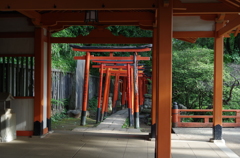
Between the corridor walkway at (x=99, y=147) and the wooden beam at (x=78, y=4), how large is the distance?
2990 mm

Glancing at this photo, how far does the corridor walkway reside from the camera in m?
6.88

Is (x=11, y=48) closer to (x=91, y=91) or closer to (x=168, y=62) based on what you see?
(x=168, y=62)

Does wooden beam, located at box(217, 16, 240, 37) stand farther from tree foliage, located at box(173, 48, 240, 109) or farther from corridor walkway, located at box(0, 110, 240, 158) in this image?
tree foliage, located at box(173, 48, 240, 109)

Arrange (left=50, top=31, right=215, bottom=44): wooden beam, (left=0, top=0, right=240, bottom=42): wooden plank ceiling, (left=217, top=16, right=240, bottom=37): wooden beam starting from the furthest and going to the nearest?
(left=50, top=31, right=215, bottom=44): wooden beam < (left=217, top=16, right=240, bottom=37): wooden beam < (left=0, top=0, right=240, bottom=42): wooden plank ceiling

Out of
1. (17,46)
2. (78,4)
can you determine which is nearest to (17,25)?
(17,46)

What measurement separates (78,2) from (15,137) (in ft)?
14.6

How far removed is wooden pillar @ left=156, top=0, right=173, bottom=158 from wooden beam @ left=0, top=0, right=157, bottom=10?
1.41 ft

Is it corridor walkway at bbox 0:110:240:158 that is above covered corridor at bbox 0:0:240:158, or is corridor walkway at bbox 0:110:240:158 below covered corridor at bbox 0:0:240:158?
below

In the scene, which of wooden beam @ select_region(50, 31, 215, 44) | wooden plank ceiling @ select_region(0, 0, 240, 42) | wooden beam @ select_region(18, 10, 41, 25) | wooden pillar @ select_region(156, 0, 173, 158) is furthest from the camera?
wooden beam @ select_region(50, 31, 215, 44)

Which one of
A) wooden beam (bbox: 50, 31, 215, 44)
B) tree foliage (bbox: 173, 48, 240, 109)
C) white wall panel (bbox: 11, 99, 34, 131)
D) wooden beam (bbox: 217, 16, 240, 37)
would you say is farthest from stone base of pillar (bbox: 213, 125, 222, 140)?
tree foliage (bbox: 173, 48, 240, 109)

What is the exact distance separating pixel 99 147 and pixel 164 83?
120 inches

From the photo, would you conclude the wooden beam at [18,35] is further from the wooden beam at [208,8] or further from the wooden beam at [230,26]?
the wooden beam at [230,26]

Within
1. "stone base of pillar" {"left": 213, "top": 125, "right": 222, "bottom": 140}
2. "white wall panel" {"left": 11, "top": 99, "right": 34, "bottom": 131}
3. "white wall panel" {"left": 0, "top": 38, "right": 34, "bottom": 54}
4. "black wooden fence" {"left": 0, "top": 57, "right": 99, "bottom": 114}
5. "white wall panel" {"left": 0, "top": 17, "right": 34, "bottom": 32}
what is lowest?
"stone base of pillar" {"left": 213, "top": 125, "right": 222, "bottom": 140}

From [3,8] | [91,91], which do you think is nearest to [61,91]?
[91,91]
